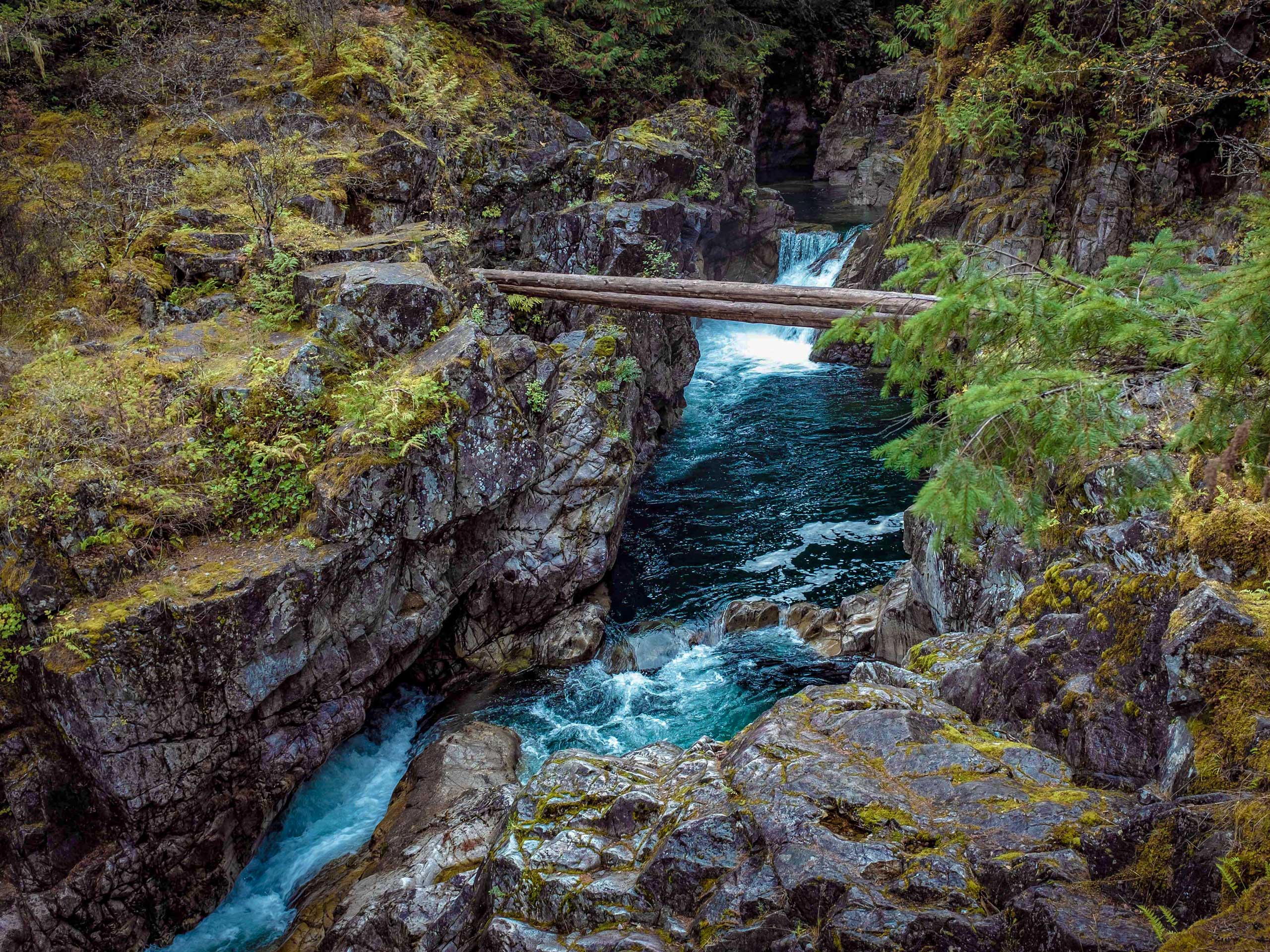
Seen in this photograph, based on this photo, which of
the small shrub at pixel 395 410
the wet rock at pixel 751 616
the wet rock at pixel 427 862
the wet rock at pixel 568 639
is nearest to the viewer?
the wet rock at pixel 427 862

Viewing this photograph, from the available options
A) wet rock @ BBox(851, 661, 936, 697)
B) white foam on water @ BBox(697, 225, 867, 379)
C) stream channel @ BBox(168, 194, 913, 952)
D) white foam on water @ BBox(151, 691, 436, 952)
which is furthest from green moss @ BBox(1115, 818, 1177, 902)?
white foam on water @ BBox(697, 225, 867, 379)

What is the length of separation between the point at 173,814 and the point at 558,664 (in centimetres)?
472

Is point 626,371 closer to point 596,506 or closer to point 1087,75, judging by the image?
point 596,506

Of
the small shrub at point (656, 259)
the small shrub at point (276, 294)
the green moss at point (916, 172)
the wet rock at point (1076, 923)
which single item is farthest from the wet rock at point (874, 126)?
the wet rock at point (1076, 923)

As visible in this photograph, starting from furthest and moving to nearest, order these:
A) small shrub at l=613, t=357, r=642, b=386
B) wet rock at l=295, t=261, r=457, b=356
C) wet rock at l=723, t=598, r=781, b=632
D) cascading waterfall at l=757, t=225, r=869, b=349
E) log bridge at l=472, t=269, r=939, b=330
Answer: cascading waterfall at l=757, t=225, r=869, b=349 < small shrub at l=613, t=357, r=642, b=386 < wet rock at l=723, t=598, r=781, b=632 < log bridge at l=472, t=269, r=939, b=330 < wet rock at l=295, t=261, r=457, b=356

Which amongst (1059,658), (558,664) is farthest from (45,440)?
(1059,658)

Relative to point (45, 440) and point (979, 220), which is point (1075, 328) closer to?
point (45, 440)

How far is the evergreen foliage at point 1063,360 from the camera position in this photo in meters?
3.15

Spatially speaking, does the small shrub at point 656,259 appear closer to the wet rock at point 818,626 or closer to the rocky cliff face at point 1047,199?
the rocky cliff face at point 1047,199

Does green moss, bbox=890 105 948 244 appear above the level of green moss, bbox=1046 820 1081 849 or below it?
above

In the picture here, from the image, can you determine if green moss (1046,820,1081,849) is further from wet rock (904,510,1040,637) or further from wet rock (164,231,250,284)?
wet rock (164,231,250,284)

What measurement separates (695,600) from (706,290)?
493cm

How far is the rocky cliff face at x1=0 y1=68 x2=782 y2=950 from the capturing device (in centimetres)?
637

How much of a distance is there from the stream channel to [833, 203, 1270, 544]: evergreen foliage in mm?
5307
